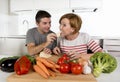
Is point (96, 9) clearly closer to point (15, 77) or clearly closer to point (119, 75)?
point (119, 75)

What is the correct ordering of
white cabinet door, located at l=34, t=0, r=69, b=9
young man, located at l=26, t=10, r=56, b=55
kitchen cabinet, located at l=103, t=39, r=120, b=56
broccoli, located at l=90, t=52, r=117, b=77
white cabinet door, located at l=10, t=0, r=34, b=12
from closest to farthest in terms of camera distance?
broccoli, located at l=90, t=52, r=117, b=77 < young man, located at l=26, t=10, r=56, b=55 < kitchen cabinet, located at l=103, t=39, r=120, b=56 < white cabinet door, located at l=34, t=0, r=69, b=9 < white cabinet door, located at l=10, t=0, r=34, b=12

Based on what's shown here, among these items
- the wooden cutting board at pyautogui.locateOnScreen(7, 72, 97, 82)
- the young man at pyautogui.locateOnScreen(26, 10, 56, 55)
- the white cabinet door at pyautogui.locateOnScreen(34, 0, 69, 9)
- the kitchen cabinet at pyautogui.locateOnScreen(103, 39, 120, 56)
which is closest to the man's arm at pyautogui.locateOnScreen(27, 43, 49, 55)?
the young man at pyautogui.locateOnScreen(26, 10, 56, 55)

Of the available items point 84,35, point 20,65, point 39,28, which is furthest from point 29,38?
point 20,65

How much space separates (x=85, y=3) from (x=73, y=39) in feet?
6.46

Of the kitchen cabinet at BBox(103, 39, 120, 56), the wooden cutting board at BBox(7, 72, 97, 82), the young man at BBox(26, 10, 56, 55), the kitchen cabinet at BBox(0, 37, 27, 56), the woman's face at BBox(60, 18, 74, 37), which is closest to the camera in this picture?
the wooden cutting board at BBox(7, 72, 97, 82)

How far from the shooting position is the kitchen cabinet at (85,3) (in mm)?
3297

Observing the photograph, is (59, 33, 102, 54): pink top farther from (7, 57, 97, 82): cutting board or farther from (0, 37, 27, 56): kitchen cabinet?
(0, 37, 27, 56): kitchen cabinet

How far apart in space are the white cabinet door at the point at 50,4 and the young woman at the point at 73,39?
1929mm

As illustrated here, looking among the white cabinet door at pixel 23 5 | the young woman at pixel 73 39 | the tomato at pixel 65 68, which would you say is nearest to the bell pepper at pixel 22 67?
the tomato at pixel 65 68

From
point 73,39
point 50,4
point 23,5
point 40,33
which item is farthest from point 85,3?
point 73,39

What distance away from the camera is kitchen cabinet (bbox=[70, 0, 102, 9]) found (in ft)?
10.8

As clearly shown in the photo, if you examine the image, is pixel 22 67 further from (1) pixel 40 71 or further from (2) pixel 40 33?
(2) pixel 40 33

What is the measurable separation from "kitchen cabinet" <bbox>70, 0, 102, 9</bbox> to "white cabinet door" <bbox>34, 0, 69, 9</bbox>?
0.11 metres

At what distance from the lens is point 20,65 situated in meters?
0.94
